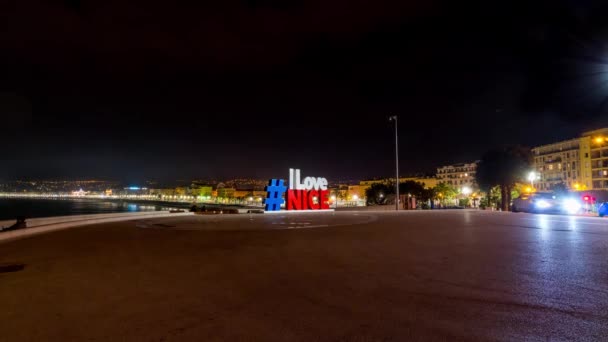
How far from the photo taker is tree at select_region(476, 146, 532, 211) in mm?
51281

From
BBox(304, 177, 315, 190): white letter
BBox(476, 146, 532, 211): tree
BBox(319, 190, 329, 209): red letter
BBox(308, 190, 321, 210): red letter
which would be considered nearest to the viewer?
BBox(304, 177, 315, 190): white letter

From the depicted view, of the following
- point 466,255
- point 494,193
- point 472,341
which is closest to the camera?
point 472,341

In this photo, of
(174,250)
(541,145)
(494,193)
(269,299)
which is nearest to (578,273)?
(269,299)

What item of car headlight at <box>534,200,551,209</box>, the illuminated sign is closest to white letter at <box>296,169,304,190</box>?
the illuminated sign

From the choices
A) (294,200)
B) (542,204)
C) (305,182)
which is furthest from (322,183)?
(542,204)

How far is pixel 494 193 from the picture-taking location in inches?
2606

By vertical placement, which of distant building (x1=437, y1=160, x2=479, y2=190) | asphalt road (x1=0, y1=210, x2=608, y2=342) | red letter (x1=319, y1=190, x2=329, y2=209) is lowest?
asphalt road (x1=0, y1=210, x2=608, y2=342)

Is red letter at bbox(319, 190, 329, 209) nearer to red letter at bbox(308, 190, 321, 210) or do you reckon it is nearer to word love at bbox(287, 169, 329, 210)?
word love at bbox(287, 169, 329, 210)

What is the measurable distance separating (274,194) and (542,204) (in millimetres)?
21482

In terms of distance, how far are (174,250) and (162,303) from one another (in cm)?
561

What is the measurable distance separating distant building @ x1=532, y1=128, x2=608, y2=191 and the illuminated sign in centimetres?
8044

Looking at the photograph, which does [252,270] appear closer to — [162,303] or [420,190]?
[162,303]

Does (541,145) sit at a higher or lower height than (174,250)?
higher

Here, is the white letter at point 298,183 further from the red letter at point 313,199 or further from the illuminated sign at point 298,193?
the red letter at point 313,199
